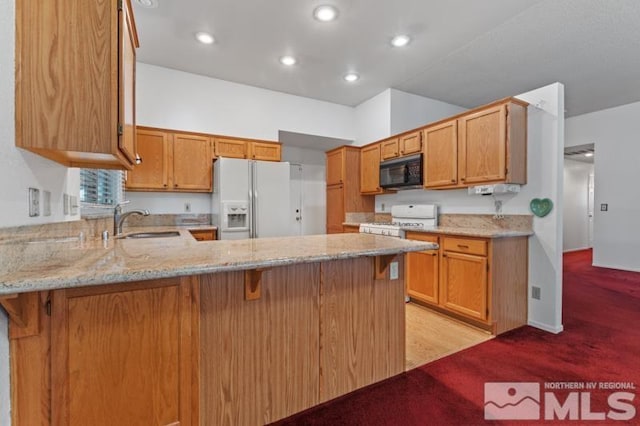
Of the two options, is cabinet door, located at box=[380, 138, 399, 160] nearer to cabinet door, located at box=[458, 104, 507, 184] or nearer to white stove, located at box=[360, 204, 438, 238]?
white stove, located at box=[360, 204, 438, 238]

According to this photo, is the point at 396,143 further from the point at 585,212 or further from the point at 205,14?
the point at 585,212

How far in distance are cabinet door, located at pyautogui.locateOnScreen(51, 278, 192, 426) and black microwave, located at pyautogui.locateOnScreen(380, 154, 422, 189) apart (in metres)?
3.33

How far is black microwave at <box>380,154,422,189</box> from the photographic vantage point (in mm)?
3912

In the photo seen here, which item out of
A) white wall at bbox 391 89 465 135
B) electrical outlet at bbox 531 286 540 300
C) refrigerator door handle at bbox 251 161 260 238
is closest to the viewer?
electrical outlet at bbox 531 286 540 300

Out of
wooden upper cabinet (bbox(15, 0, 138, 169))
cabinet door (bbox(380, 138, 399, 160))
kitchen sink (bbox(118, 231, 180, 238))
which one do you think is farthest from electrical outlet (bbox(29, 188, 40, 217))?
cabinet door (bbox(380, 138, 399, 160))

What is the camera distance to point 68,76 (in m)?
1.27

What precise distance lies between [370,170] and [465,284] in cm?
241

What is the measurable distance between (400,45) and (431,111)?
1.81 meters

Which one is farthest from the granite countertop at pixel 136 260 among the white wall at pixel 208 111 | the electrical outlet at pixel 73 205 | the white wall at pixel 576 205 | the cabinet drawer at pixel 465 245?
the white wall at pixel 576 205

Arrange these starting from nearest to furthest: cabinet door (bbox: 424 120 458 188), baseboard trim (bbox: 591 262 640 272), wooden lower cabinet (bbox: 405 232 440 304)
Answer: wooden lower cabinet (bbox: 405 232 440 304) < cabinet door (bbox: 424 120 458 188) < baseboard trim (bbox: 591 262 640 272)

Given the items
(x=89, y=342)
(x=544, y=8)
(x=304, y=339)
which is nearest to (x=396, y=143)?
(x=544, y=8)

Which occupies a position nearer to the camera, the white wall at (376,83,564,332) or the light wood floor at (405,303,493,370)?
the light wood floor at (405,303,493,370)

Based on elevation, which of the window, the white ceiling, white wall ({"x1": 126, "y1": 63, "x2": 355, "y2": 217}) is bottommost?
the window

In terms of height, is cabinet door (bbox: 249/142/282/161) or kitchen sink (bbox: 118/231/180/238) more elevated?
cabinet door (bbox: 249/142/282/161)
